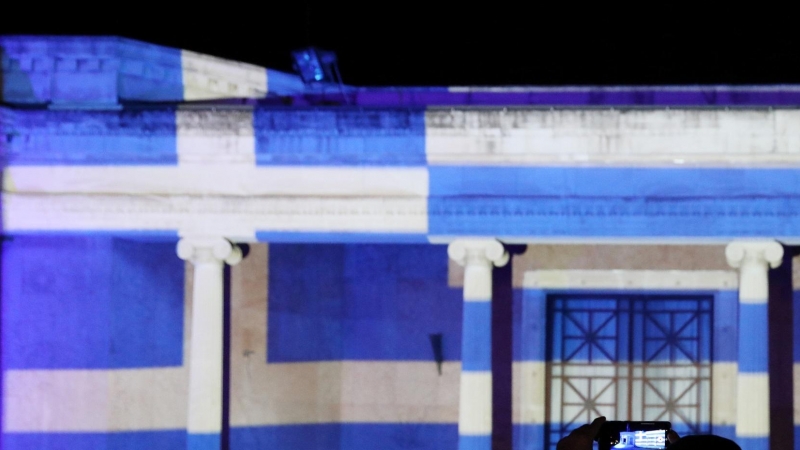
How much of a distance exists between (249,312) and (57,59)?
5.10 metres

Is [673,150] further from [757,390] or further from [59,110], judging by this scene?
[59,110]

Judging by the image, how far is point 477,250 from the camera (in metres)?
16.8

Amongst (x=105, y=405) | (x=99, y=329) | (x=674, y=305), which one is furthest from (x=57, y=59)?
(x=674, y=305)

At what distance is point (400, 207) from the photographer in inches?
660

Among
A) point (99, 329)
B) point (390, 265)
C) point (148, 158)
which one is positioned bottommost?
point (99, 329)

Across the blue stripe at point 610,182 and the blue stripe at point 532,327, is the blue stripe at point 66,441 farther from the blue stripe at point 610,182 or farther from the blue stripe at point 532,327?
the blue stripe at point 532,327

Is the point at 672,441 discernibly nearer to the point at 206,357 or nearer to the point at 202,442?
the point at 206,357

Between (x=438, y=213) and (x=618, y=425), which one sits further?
(x=438, y=213)

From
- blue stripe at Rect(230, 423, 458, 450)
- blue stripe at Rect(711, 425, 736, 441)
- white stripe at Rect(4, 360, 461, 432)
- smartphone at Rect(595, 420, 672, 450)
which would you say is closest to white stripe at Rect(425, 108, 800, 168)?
white stripe at Rect(4, 360, 461, 432)

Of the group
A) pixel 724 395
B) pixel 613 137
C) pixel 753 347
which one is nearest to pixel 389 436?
pixel 724 395

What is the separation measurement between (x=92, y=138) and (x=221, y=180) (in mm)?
2053

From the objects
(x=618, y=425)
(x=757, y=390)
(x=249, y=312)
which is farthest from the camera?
(x=249, y=312)

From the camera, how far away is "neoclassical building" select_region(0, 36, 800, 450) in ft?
54.3

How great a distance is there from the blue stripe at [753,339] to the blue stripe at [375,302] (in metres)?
5.03
